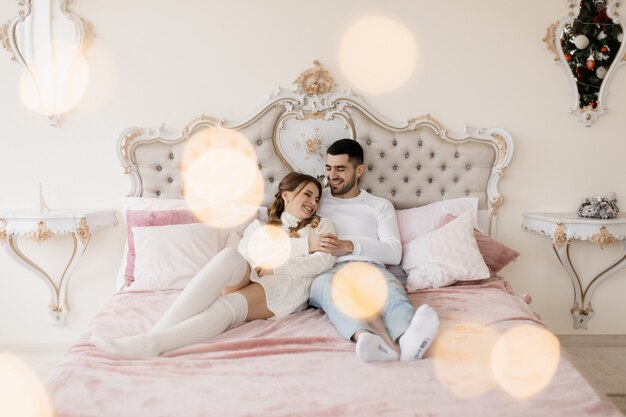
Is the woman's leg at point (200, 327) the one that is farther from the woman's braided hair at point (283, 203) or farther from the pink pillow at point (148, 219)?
the pink pillow at point (148, 219)

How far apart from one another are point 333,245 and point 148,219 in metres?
0.99

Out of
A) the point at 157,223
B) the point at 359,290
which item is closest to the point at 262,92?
the point at 157,223

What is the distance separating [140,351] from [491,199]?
85.4 inches

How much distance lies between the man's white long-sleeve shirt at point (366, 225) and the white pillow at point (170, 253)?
63 cm

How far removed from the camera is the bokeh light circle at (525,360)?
1301 mm

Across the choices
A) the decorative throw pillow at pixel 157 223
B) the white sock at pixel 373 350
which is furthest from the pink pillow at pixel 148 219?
the white sock at pixel 373 350

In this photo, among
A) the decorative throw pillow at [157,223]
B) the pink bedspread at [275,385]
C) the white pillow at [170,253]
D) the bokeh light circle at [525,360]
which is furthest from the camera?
the decorative throw pillow at [157,223]

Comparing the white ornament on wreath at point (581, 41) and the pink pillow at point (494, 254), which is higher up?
the white ornament on wreath at point (581, 41)

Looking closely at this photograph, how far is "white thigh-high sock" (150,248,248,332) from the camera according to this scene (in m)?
1.68

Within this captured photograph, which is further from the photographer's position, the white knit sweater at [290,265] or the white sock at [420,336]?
the white knit sweater at [290,265]

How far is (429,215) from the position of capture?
265 cm

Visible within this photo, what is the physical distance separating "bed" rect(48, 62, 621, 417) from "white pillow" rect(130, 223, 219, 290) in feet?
0.06

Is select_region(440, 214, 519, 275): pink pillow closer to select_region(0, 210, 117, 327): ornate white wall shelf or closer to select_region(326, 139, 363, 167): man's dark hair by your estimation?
select_region(326, 139, 363, 167): man's dark hair

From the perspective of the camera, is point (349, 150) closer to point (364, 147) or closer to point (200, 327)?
point (364, 147)
